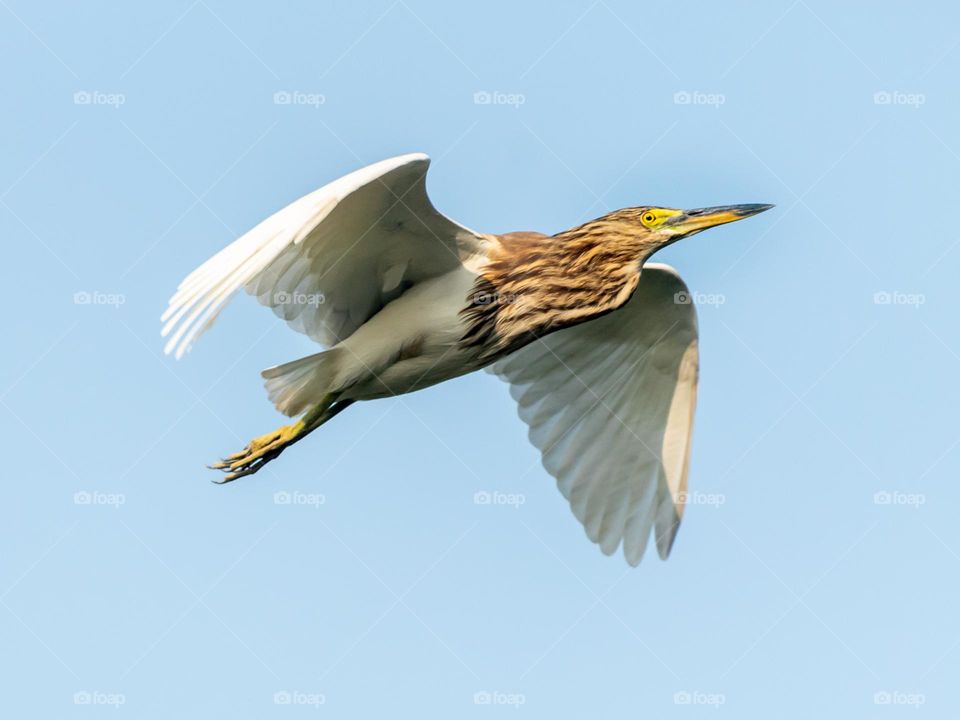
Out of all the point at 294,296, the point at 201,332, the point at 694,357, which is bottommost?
the point at 694,357

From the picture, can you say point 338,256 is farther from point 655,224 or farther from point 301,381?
point 655,224

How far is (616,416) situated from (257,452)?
3.08m

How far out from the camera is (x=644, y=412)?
41.1 feet

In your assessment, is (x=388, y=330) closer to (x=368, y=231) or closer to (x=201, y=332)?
→ (x=368, y=231)

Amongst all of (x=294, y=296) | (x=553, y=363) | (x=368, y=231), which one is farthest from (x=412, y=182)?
(x=553, y=363)

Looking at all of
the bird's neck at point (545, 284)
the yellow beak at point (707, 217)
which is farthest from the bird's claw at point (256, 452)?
the yellow beak at point (707, 217)

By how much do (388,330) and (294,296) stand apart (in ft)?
2.12

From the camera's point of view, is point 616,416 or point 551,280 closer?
point 551,280

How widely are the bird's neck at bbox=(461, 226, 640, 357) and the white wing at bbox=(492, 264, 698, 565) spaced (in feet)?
4.98

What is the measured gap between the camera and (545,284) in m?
10.5

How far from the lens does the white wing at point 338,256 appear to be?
8.55 metres

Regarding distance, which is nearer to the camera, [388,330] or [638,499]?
[388,330]

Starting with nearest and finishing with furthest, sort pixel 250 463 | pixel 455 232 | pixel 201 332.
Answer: pixel 201 332, pixel 455 232, pixel 250 463

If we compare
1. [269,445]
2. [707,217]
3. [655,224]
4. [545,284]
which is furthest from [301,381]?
[707,217]
